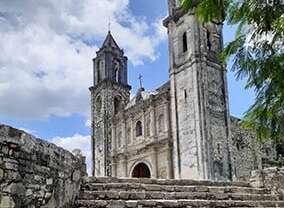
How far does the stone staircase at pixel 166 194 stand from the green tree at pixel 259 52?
3.08 meters

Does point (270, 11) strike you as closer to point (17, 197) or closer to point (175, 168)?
point (17, 197)

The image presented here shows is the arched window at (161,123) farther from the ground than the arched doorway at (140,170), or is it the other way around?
the arched window at (161,123)

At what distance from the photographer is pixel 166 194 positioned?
827 cm

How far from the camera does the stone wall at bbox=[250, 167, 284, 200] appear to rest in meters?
10.0

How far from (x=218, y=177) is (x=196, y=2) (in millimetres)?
21657

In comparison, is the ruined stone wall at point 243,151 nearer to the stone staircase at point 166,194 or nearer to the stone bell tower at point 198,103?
the stone bell tower at point 198,103

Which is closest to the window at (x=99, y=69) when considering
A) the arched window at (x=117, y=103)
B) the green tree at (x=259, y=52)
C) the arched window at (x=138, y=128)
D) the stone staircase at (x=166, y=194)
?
the arched window at (x=117, y=103)

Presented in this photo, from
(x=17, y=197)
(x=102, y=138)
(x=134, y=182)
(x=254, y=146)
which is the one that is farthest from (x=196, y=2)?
(x=102, y=138)

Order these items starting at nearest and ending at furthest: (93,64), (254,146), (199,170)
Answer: (199,170) → (254,146) → (93,64)

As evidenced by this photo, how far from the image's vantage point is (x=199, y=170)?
25266 millimetres

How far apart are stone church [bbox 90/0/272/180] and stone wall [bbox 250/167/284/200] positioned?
48.3 feet

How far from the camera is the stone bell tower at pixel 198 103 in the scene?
84.4ft

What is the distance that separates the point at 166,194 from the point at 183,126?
62.9 ft

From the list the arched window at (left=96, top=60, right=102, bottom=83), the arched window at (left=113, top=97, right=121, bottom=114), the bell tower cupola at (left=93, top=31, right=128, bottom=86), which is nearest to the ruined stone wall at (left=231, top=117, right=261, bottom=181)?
the arched window at (left=113, top=97, right=121, bottom=114)
